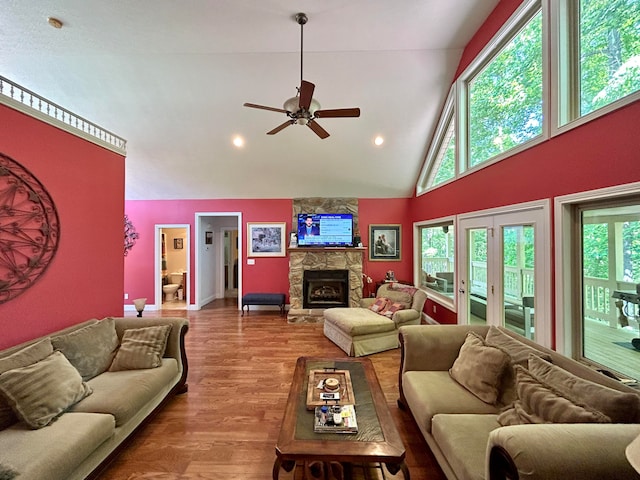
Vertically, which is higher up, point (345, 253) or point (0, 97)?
point (0, 97)

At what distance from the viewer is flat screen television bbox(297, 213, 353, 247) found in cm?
596

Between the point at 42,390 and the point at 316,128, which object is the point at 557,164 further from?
the point at 42,390

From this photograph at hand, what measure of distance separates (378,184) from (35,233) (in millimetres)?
5237

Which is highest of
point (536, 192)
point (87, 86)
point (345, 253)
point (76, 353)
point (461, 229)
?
point (87, 86)

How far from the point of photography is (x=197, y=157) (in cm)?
525

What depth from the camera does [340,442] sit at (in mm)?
1563

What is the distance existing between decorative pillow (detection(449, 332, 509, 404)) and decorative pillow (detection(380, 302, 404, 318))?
1799 millimetres

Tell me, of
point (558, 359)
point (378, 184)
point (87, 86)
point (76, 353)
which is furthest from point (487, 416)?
point (87, 86)

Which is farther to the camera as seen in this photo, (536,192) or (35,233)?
(536,192)

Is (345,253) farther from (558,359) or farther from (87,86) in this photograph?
(87,86)

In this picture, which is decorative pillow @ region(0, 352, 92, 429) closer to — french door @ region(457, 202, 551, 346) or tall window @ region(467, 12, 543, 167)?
french door @ region(457, 202, 551, 346)

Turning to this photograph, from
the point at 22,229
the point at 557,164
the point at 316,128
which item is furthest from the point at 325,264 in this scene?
the point at 22,229

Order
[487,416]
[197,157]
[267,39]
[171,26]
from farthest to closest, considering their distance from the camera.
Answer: [197,157] → [267,39] → [171,26] → [487,416]

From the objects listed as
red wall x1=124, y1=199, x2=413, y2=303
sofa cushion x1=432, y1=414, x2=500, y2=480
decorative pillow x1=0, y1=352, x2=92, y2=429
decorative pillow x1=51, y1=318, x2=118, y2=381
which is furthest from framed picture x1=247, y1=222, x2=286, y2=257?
sofa cushion x1=432, y1=414, x2=500, y2=480
